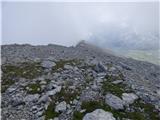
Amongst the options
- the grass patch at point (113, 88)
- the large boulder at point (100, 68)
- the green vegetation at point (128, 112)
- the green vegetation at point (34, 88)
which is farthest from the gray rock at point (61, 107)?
the large boulder at point (100, 68)

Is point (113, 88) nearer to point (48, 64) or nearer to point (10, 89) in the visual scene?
point (10, 89)

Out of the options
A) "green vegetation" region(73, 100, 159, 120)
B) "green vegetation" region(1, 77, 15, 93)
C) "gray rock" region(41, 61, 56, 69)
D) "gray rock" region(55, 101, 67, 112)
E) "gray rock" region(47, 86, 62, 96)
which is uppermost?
"gray rock" region(41, 61, 56, 69)

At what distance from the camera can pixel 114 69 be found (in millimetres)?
30453

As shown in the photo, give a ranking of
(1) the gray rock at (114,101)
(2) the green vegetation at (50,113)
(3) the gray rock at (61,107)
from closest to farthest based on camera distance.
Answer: (2) the green vegetation at (50,113) < (3) the gray rock at (61,107) < (1) the gray rock at (114,101)

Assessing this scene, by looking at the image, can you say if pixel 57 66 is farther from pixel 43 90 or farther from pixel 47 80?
pixel 43 90

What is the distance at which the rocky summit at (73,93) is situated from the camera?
2198 cm

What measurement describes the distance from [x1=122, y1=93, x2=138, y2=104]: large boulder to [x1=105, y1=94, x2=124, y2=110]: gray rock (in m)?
0.55

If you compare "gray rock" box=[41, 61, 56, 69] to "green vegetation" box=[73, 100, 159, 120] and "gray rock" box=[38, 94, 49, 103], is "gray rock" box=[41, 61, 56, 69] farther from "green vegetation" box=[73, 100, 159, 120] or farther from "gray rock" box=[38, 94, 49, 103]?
"green vegetation" box=[73, 100, 159, 120]

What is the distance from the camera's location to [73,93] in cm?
2416

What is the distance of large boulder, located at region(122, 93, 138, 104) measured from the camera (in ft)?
76.7

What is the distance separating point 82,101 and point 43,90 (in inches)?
167

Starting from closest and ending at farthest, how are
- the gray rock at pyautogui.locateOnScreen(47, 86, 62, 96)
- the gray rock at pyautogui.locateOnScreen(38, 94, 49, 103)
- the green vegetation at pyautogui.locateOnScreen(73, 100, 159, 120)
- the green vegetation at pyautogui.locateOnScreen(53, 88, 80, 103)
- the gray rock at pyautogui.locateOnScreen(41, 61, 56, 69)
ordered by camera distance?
the green vegetation at pyautogui.locateOnScreen(73, 100, 159, 120), the green vegetation at pyautogui.locateOnScreen(53, 88, 80, 103), the gray rock at pyautogui.locateOnScreen(38, 94, 49, 103), the gray rock at pyautogui.locateOnScreen(47, 86, 62, 96), the gray rock at pyautogui.locateOnScreen(41, 61, 56, 69)

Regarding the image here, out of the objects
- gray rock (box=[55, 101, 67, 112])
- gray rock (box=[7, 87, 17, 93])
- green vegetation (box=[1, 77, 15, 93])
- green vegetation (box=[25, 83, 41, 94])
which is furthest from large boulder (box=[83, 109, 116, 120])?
green vegetation (box=[1, 77, 15, 93])

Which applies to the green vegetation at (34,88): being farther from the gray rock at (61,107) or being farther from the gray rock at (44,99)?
the gray rock at (61,107)
